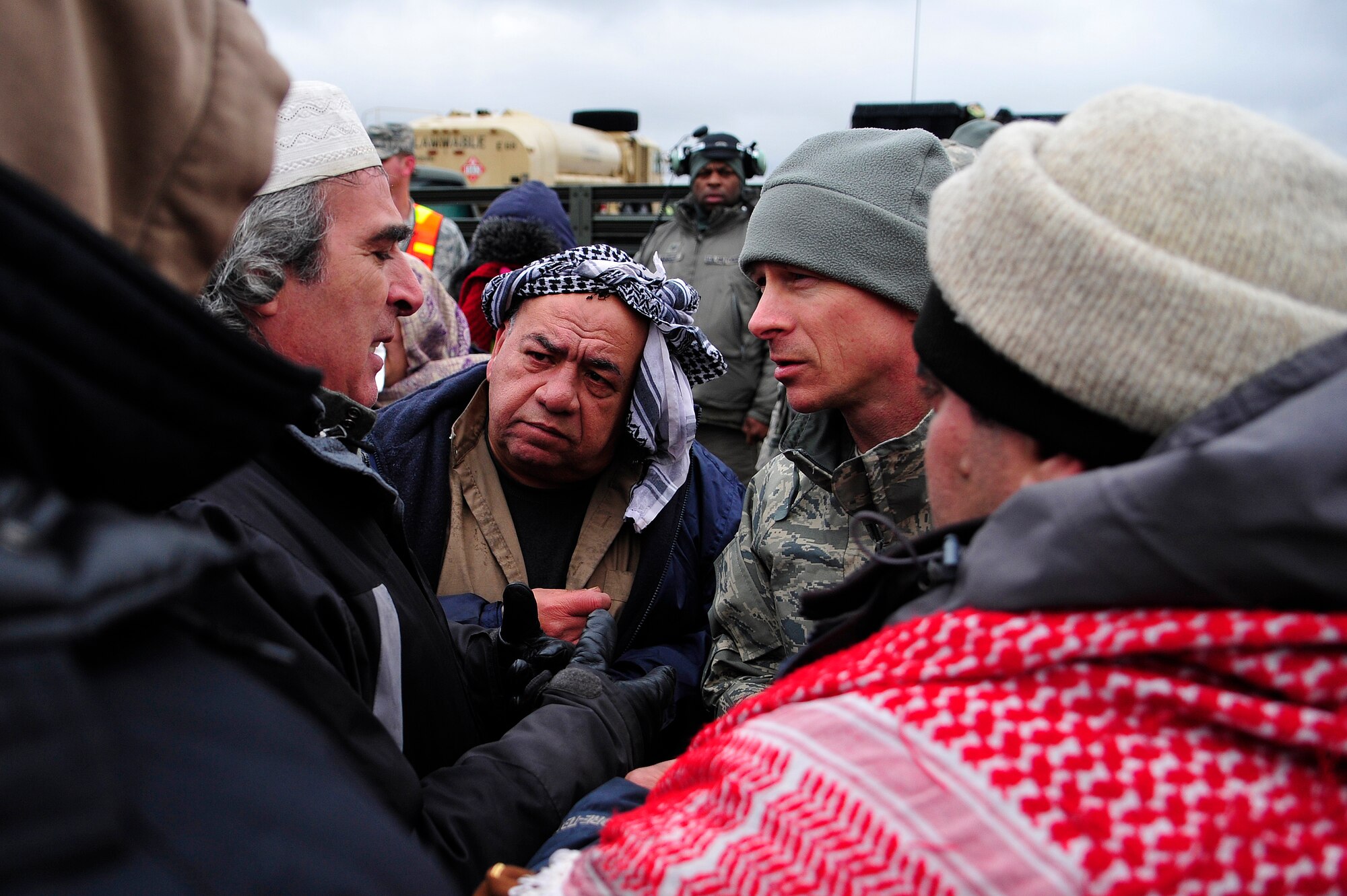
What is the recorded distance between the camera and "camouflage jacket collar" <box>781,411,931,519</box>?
2.07m

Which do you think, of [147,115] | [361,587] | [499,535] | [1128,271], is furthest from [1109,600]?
[499,535]

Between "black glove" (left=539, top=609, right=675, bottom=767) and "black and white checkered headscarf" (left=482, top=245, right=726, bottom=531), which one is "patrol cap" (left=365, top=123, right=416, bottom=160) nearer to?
"black and white checkered headscarf" (left=482, top=245, right=726, bottom=531)

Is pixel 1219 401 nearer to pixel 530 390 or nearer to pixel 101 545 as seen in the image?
pixel 101 545

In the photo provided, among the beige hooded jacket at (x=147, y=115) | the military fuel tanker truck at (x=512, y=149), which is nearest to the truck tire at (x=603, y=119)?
the military fuel tanker truck at (x=512, y=149)

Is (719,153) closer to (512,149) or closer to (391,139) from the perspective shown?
(391,139)

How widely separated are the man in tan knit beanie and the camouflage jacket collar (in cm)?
95

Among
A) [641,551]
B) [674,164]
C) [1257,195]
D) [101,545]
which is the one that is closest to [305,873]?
[101,545]

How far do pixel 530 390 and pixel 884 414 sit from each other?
1070mm

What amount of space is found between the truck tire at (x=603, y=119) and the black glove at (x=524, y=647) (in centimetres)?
1358

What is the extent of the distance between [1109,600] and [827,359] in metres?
1.45

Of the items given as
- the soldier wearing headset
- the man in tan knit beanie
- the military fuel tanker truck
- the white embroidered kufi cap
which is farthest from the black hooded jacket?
the military fuel tanker truck

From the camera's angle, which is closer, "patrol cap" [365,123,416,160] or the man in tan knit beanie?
the man in tan knit beanie

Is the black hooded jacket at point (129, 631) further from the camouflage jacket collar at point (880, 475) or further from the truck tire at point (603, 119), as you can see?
the truck tire at point (603, 119)

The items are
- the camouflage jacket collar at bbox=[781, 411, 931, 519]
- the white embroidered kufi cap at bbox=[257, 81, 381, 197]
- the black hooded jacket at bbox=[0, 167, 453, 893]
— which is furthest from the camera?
the camouflage jacket collar at bbox=[781, 411, 931, 519]
